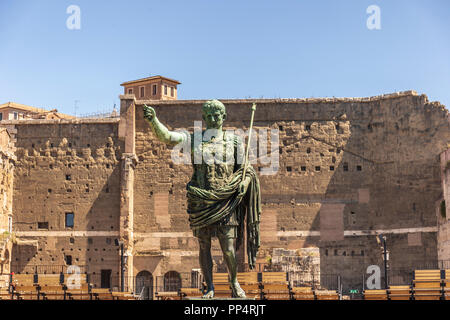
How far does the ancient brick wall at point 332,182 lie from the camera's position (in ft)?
109

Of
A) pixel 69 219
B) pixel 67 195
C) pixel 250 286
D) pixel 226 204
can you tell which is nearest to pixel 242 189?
pixel 226 204

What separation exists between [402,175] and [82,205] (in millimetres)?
15725

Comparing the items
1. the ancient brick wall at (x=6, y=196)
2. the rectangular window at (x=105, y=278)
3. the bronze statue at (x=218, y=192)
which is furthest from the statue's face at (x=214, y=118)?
the rectangular window at (x=105, y=278)

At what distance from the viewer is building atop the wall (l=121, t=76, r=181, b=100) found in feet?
180

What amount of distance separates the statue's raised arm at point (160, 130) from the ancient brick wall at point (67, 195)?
2557 centimetres

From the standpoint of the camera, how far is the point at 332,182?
34.3 metres

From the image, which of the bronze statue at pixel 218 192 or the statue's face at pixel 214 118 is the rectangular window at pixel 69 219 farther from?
the statue's face at pixel 214 118

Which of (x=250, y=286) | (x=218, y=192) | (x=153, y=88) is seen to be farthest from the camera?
(x=153, y=88)

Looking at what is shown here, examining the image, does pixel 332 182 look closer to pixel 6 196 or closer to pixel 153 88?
pixel 6 196

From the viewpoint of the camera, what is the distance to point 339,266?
1299 inches

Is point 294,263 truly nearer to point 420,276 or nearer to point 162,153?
point 162,153

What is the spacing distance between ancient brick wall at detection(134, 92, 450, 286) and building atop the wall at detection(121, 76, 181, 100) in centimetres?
1969

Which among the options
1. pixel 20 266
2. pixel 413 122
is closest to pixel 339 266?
pixel 413 122

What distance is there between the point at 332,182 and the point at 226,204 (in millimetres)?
26800
